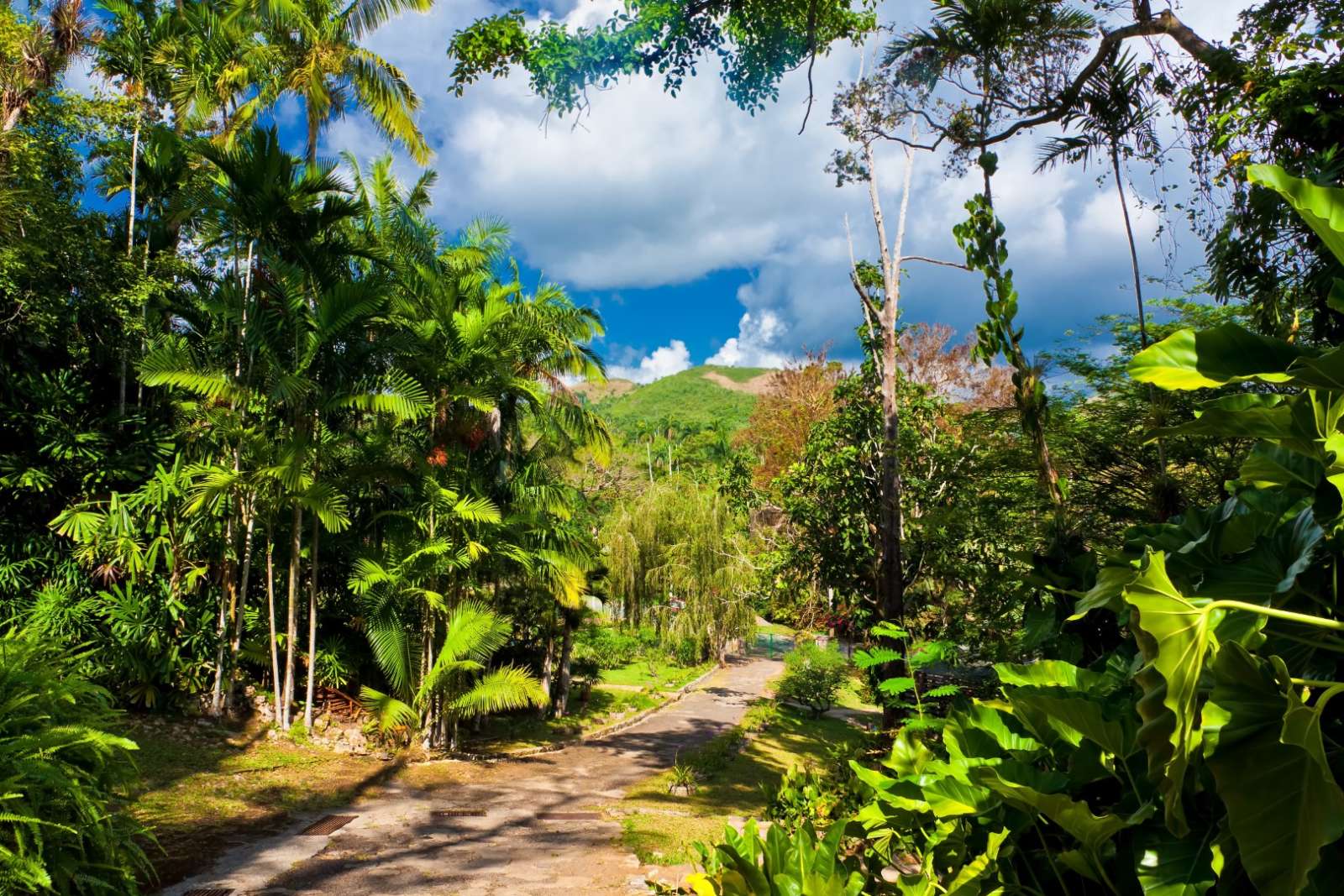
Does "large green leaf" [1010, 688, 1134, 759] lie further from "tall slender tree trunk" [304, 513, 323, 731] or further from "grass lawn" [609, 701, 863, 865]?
"tall slender tree trunk" [304, 513, 323, 731]

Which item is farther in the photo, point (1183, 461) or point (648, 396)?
point (648, 396)

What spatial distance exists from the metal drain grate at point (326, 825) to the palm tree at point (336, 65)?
10.9 metres

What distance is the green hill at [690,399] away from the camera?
205ft

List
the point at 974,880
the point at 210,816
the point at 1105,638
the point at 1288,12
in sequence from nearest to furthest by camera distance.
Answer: the point at 974,880
the point at 1105,638
the point at 1288,12
the point at 210,816

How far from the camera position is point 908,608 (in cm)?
927

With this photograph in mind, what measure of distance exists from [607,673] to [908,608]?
13328 mm

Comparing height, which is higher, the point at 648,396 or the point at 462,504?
the point at 648,396

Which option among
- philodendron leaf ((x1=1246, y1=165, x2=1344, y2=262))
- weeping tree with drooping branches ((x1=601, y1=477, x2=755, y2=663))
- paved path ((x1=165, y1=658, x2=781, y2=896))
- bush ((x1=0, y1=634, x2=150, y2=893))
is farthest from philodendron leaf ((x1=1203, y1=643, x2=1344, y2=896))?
weeping tree with drooping branches ((x1=601, y1=477, x2=755, y2=663))

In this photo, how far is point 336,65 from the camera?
13219 mm

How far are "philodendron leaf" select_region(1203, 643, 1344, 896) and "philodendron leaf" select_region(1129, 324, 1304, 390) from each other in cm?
58

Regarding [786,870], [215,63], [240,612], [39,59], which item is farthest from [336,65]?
[786,870]

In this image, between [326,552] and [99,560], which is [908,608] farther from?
[99,560]

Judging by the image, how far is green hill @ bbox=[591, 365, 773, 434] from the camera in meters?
62.6

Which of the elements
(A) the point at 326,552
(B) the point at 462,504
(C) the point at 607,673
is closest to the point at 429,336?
(B) the point at 462,504
